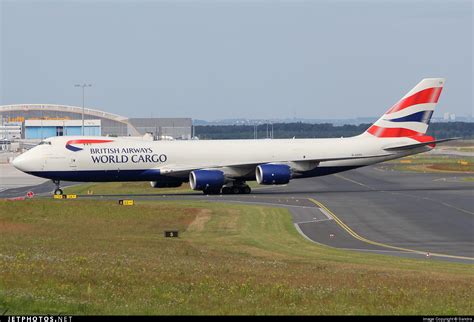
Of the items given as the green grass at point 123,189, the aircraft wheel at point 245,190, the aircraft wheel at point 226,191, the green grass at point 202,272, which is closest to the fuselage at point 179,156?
the aircraft wheel at point 245,190

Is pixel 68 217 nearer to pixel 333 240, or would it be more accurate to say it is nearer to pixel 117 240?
pixel 117 240

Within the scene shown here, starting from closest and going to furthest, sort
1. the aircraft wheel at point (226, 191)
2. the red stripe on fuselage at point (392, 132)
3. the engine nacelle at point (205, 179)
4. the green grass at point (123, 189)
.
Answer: the engine nacelle at point (205, 179) → the aircraft wheel at point (226, 191) → the red stripe on fuselage at point (392, 132) → the green grass at point (123, 189)

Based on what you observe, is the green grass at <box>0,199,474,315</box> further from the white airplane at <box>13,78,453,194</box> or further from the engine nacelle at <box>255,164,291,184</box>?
the engine nacelle at <box>255,164,291,184</box>

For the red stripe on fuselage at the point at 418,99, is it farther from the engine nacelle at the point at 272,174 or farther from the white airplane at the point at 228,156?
the engine nacelle at the point at 272,174

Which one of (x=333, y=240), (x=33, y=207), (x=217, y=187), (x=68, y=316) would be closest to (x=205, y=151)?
(x=217, y=187)

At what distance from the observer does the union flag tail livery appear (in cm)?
7106

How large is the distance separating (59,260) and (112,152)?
3652 centimetres

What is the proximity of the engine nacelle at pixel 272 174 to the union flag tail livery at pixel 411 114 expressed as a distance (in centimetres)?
948

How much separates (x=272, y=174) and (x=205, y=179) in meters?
4.78

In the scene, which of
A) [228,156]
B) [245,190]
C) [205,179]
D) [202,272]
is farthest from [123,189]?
[202,272]

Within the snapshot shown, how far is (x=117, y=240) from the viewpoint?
40281 mm

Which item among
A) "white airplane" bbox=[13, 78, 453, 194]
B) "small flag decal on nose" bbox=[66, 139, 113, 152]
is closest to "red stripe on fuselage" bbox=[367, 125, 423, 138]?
"white airplane" bbox=[13, 78, 453, 194]

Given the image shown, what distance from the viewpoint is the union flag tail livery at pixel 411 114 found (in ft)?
233

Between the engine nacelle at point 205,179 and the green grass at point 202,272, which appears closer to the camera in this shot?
the green grass at point 202,272
